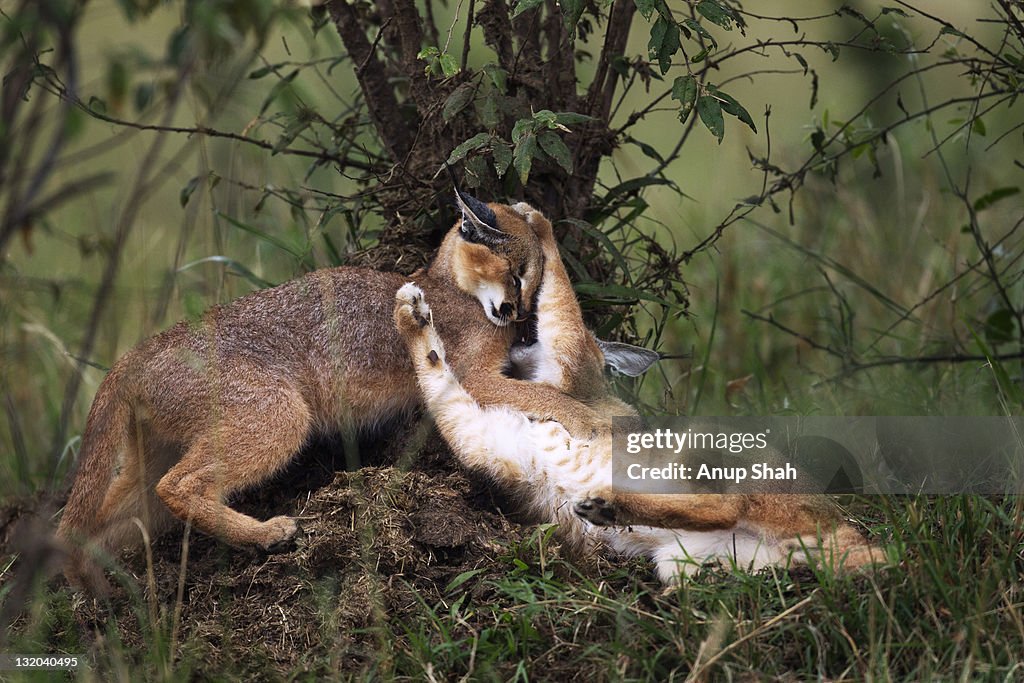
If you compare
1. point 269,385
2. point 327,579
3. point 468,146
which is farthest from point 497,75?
point 327,579

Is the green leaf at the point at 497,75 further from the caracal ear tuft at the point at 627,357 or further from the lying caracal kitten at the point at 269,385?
the caracal ear tuft at the point at 627,357

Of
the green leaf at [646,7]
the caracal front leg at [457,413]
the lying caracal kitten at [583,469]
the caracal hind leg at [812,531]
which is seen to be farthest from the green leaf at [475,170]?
the caracal hind leg at [812,531]

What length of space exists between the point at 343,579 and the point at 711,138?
770cm

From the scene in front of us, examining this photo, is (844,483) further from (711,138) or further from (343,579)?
(711,138)

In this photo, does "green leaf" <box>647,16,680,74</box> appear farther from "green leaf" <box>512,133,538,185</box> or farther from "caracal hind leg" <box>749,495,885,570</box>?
"caracal hind leg" <box>749,495,885,570</box>

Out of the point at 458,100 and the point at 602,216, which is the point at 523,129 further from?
the point at 602,216

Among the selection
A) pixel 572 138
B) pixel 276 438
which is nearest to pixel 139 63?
pixel 276 438

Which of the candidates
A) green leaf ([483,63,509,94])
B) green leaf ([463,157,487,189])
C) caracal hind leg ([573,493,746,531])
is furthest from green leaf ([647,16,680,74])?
caracal hind leg ([573,493,746,531])

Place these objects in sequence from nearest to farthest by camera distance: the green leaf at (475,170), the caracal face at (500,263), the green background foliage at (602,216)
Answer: the green background foliage at (602,216), the green leaf at (475,170), the caracal face at (500,263)

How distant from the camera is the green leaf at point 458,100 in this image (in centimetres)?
404

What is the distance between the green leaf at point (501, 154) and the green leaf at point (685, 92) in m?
0.64

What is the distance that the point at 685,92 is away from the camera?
3.71 m
